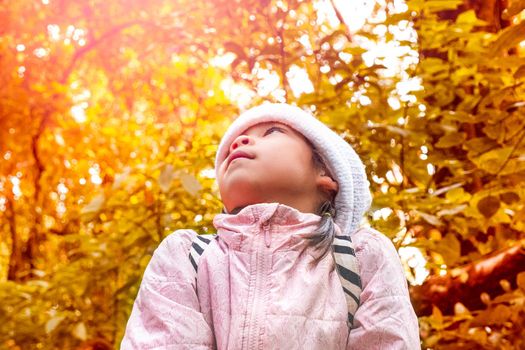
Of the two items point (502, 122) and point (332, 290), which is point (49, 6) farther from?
point (332, 290)

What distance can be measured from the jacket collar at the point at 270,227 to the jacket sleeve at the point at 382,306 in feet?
0.43

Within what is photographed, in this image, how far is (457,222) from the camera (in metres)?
2.30

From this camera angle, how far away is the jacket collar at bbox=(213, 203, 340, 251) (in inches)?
49.2

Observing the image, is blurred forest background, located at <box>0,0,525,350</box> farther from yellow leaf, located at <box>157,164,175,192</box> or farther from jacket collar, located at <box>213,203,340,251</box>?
jacket collar, located at <box>213,203,340,251</box>

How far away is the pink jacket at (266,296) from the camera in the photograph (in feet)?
3.76

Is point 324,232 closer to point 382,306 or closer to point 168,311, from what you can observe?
point 382,306

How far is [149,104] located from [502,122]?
15.5ft

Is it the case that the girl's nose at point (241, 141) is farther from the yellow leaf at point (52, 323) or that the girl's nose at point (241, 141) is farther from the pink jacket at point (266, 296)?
the yellow leaf at point (52, 323)

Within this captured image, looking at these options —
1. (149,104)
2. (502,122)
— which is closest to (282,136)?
(502,122)

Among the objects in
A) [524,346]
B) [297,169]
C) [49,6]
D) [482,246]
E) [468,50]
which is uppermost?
[49,6]

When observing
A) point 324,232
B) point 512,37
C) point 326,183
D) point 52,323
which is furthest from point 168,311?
point 52,323

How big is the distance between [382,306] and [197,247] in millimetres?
403

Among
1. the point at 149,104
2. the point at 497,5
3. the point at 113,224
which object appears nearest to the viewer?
the point at 113,224

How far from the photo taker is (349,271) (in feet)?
4.10
